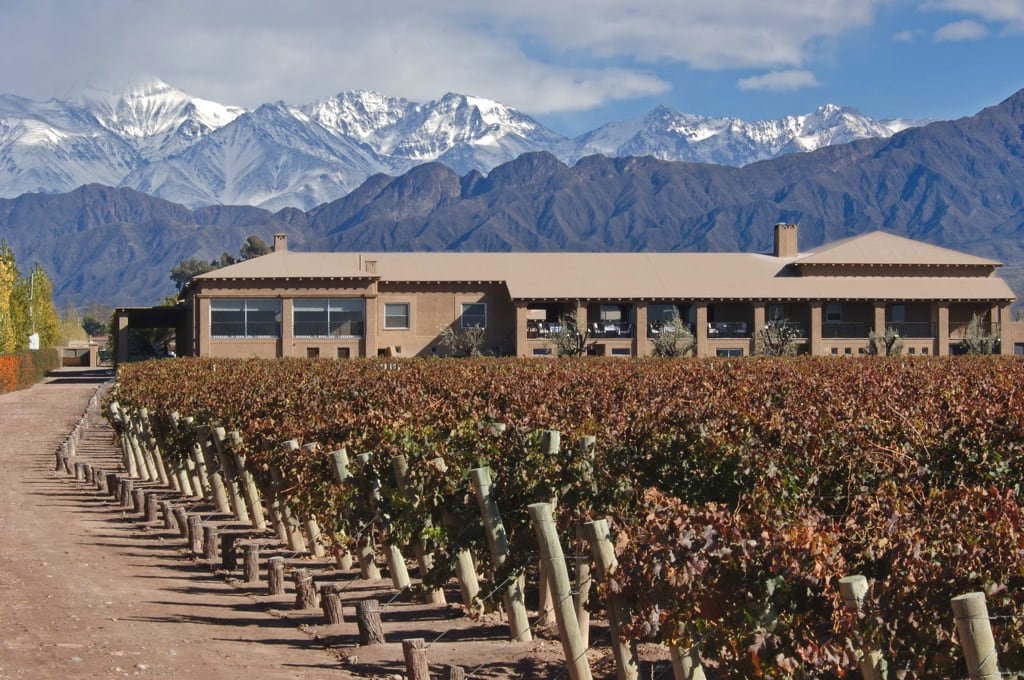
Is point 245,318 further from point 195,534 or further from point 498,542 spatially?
point 498,542

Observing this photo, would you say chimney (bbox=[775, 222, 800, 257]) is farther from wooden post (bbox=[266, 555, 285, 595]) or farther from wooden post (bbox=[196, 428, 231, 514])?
wooden post (bbox=[266, 555, 285, 595])

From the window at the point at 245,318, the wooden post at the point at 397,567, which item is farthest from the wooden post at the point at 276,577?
the window at the point at 245,318

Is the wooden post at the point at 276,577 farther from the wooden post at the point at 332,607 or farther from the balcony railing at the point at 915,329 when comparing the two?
the balcony railing at the point at 915,329

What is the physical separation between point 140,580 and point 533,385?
25.9 ft

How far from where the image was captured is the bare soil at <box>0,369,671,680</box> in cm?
1079

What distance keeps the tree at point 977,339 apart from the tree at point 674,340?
1308 centimetres

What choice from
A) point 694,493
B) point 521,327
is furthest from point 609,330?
point 694,493

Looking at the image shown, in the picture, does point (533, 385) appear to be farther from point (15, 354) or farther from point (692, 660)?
point (15, 354)

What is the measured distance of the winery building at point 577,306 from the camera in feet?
213

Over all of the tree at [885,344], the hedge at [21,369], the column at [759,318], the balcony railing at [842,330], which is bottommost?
the hedge at [21,369]

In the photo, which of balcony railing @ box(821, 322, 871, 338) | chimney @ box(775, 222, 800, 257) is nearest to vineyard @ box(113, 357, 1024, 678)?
balcony railing @ box(821, 322, 871, 338)

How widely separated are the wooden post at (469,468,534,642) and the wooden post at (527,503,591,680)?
1779 millimetres

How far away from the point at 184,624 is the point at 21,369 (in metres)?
58.7

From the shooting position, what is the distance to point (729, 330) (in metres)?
65.9
